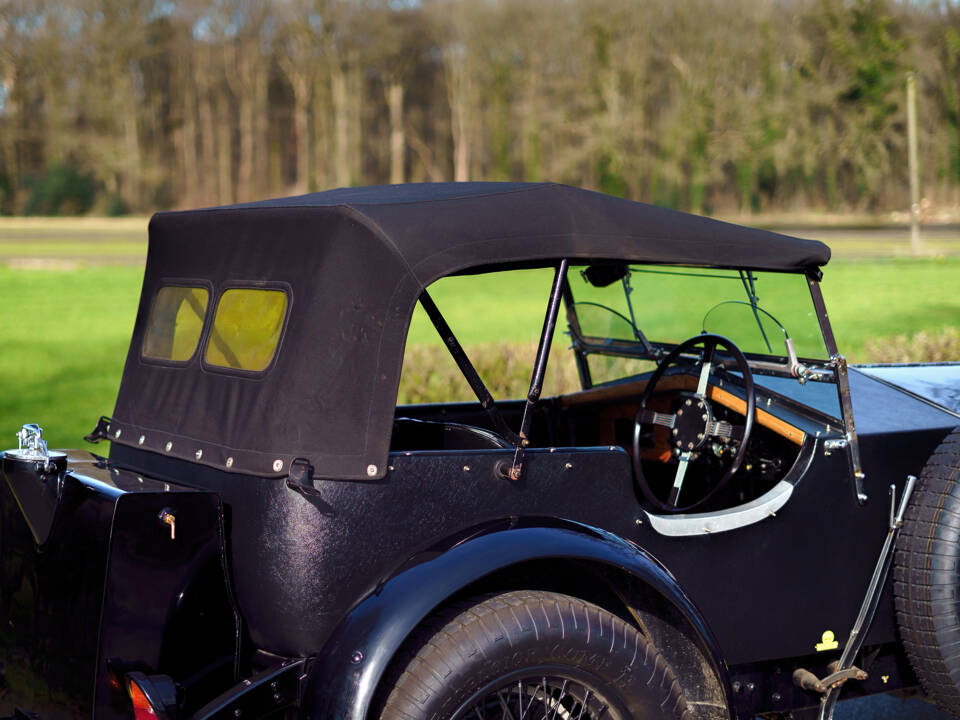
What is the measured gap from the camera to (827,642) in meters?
3.15

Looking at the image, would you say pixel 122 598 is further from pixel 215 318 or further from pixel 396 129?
pixel 396 129

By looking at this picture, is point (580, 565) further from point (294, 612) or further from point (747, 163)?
point (747, 163)

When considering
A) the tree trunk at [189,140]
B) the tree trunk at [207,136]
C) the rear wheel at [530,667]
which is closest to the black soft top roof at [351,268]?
the rear wheel at [530,667]

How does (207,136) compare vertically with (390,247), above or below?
above

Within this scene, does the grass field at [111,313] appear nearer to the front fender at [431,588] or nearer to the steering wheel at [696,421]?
the steering wheel at [696,421]

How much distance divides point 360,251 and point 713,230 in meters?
Answer: 1.05

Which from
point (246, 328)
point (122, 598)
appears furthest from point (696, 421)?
point (122, 598)

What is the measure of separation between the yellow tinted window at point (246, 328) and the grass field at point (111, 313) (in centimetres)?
190

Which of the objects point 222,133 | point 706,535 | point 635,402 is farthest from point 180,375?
point 222,133

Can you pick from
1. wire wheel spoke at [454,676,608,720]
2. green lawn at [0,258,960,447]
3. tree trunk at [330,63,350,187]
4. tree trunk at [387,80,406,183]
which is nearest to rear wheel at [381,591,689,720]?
wire wheel spoke at [454,676,608,720]

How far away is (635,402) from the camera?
13.5 ft

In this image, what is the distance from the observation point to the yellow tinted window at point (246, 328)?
2.67 m

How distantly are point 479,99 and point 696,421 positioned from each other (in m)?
63.5

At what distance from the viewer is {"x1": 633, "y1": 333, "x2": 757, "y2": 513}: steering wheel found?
3.20m
